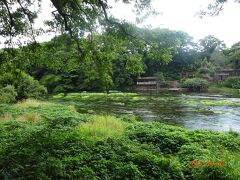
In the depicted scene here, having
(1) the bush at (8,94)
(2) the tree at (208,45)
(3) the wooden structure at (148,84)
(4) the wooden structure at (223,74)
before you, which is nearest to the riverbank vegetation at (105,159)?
(1) the bush at (8,94)

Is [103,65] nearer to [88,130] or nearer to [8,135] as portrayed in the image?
[88,130]

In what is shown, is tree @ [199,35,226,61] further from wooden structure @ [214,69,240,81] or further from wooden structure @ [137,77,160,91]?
wooden structure @ [137,77,160,91]

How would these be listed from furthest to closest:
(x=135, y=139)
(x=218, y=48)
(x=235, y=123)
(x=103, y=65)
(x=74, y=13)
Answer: (x=218, y=48)
(x=235, y=123)
(x=135, y=139)
(x=103, y=65)
(x=74, y=13)

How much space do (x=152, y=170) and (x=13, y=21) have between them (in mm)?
6479

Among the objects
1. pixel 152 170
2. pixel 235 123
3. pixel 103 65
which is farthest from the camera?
pixel 235 123

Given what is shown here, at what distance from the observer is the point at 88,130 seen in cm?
1249

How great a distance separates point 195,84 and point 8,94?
39149mm

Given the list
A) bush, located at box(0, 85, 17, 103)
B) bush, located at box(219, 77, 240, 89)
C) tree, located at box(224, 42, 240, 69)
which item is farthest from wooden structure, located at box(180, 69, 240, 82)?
bush, located at box(0, 85, 17, 103)

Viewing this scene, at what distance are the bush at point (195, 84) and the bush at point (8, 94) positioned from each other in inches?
1485

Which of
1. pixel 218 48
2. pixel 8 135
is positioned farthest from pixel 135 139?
pixel 218 48

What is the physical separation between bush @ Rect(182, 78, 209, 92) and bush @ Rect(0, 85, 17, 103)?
3771cm

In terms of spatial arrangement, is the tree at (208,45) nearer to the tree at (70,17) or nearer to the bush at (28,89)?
the bush at (28,89)

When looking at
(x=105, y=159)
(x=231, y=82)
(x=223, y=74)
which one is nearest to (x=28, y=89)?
(x=105, y=159)

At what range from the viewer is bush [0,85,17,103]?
2797 cm
